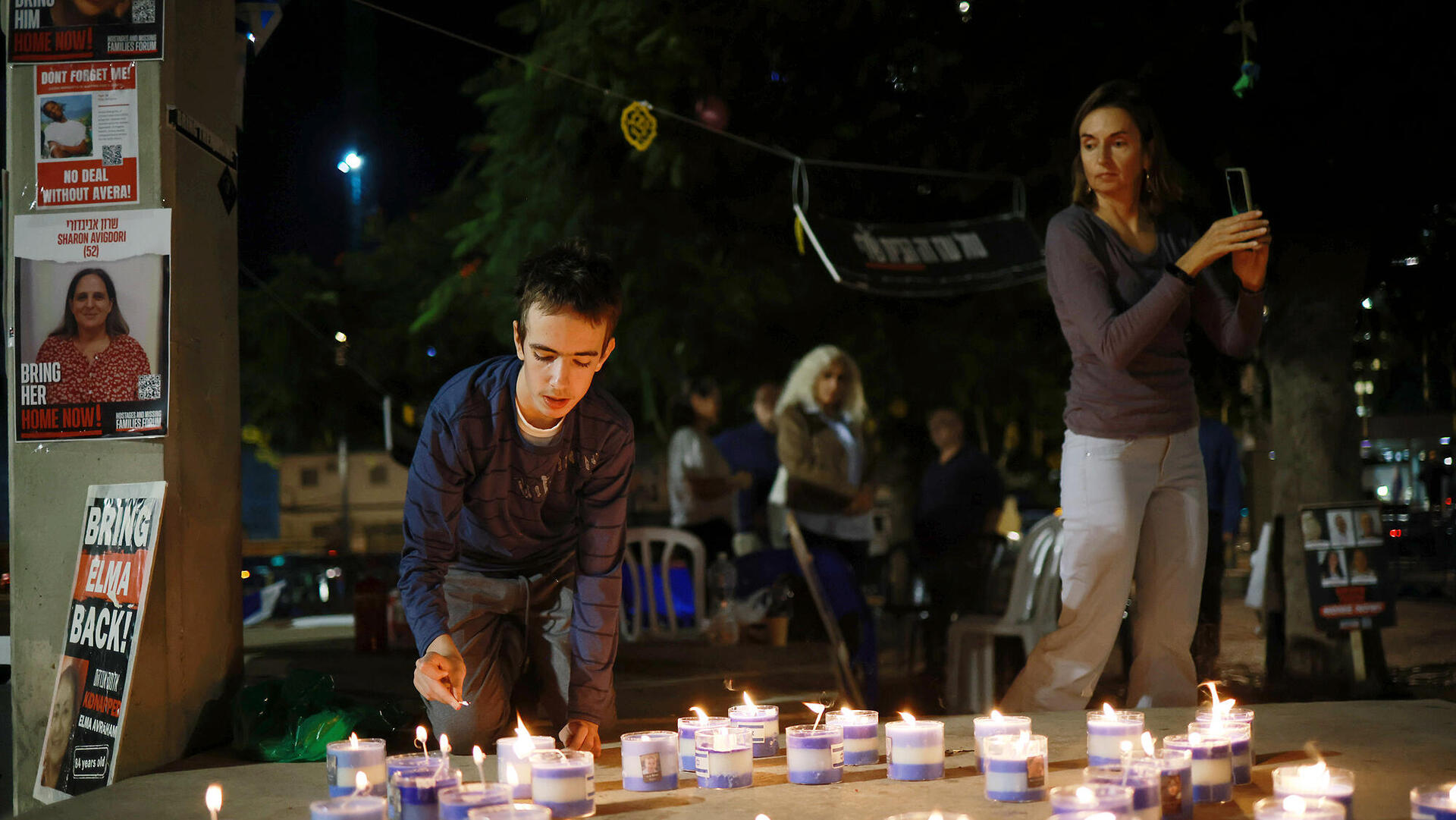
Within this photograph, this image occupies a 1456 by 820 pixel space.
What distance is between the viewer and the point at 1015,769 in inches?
115

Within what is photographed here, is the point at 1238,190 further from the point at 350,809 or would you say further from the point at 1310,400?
the point at 350,809

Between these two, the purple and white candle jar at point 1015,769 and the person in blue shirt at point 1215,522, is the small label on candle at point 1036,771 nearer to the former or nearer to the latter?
the purple and white candle jar at point 1015,769

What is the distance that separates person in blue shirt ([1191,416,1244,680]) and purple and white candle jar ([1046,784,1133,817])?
6.61 feet

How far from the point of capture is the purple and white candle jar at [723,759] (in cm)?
315

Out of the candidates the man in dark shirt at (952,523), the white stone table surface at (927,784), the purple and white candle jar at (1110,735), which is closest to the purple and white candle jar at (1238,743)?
the white stone table surface at (927,784)

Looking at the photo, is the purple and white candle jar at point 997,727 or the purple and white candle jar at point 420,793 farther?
the purple and white candle jar at point 997,727

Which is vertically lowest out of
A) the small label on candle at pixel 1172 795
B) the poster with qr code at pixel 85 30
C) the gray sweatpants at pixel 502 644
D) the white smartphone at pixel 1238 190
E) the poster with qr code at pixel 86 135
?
the small label on candle at pixel 1172 795

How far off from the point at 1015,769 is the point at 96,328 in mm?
3003

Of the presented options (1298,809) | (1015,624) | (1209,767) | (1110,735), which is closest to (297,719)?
(1110,735)

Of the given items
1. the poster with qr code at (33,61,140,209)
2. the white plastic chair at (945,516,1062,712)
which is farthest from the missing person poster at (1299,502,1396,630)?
the poster with qr code at (33,61,140,209)

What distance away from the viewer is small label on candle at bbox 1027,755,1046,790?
2.94 meters

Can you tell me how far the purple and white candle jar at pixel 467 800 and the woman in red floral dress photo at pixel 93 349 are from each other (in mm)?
2016

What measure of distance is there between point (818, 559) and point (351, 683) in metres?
2.23

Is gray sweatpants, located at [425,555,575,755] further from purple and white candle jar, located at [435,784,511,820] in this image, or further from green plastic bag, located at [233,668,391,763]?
purple and white candle jar, located at [435,784,511,820]
